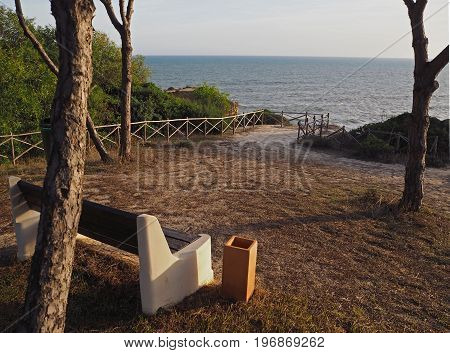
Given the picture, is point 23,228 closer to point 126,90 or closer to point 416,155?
point 126,90

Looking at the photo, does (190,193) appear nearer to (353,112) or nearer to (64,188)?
(64,188)

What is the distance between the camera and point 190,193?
876 cm

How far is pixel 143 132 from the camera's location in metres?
16.7

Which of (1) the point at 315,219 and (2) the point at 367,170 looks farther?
(2) the point at 367,170

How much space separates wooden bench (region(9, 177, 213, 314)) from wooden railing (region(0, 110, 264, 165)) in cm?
759

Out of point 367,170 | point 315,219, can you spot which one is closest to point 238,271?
point 315,219

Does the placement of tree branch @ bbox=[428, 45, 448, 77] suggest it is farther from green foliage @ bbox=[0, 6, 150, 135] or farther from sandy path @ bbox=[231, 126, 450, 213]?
green foliage @ bbox=[0, 6, 150, 135]

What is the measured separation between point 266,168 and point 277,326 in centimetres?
823

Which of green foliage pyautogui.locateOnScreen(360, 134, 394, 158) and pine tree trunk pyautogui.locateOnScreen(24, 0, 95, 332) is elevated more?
pine tree trunk pyautogui.locateOnScreen(24, 0, 95, 332)

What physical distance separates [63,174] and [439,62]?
7.29 m

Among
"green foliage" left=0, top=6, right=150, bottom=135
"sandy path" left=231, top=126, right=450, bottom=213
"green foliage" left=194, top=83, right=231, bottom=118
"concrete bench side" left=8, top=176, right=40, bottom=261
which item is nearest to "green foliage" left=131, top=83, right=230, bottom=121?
"green foliage" left=194, top=83, right=231, bottom=118

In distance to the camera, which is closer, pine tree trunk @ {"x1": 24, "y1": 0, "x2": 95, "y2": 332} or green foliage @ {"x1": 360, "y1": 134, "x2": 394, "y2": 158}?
pine tree trunk @ {"x1": 24, "y1": 0, "x2": 95, "y2": 332}

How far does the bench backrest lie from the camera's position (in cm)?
407
